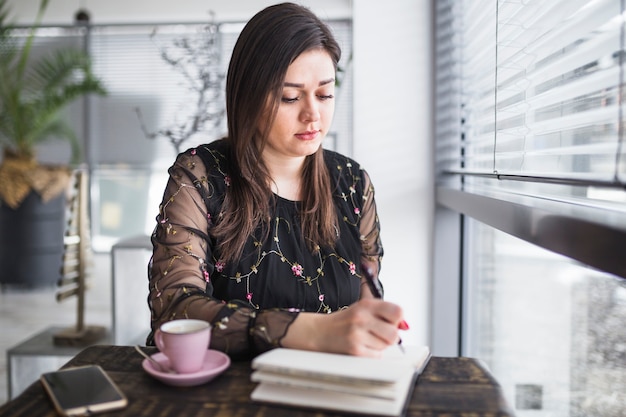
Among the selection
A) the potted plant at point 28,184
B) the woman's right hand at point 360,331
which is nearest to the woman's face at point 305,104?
the woman's right hand at point 360,331

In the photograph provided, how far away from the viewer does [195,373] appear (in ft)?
2.90

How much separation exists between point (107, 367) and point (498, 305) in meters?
1.23

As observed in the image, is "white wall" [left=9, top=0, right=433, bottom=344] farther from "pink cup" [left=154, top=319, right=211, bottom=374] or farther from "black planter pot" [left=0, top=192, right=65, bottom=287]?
"black planter pot" [left=0, top=192, right=65, bottom=287]

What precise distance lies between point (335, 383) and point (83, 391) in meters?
0.34

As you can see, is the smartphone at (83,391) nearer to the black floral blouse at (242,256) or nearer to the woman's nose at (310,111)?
the black floral blouse at (242,256)

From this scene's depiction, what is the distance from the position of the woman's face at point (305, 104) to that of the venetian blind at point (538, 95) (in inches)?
15.3

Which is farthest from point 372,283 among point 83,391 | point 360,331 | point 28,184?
point 28,184

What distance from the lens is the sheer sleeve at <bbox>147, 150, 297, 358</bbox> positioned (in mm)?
1014

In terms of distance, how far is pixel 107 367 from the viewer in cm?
96

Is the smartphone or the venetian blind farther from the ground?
the venetian blind

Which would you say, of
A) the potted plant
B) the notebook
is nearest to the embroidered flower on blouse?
the notebook

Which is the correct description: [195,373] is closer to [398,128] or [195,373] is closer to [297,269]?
Result: [297,269]

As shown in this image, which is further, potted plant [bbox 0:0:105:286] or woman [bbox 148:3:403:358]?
potted plant [bbox 0:0:105:286]

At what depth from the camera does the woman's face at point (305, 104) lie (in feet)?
4.40
